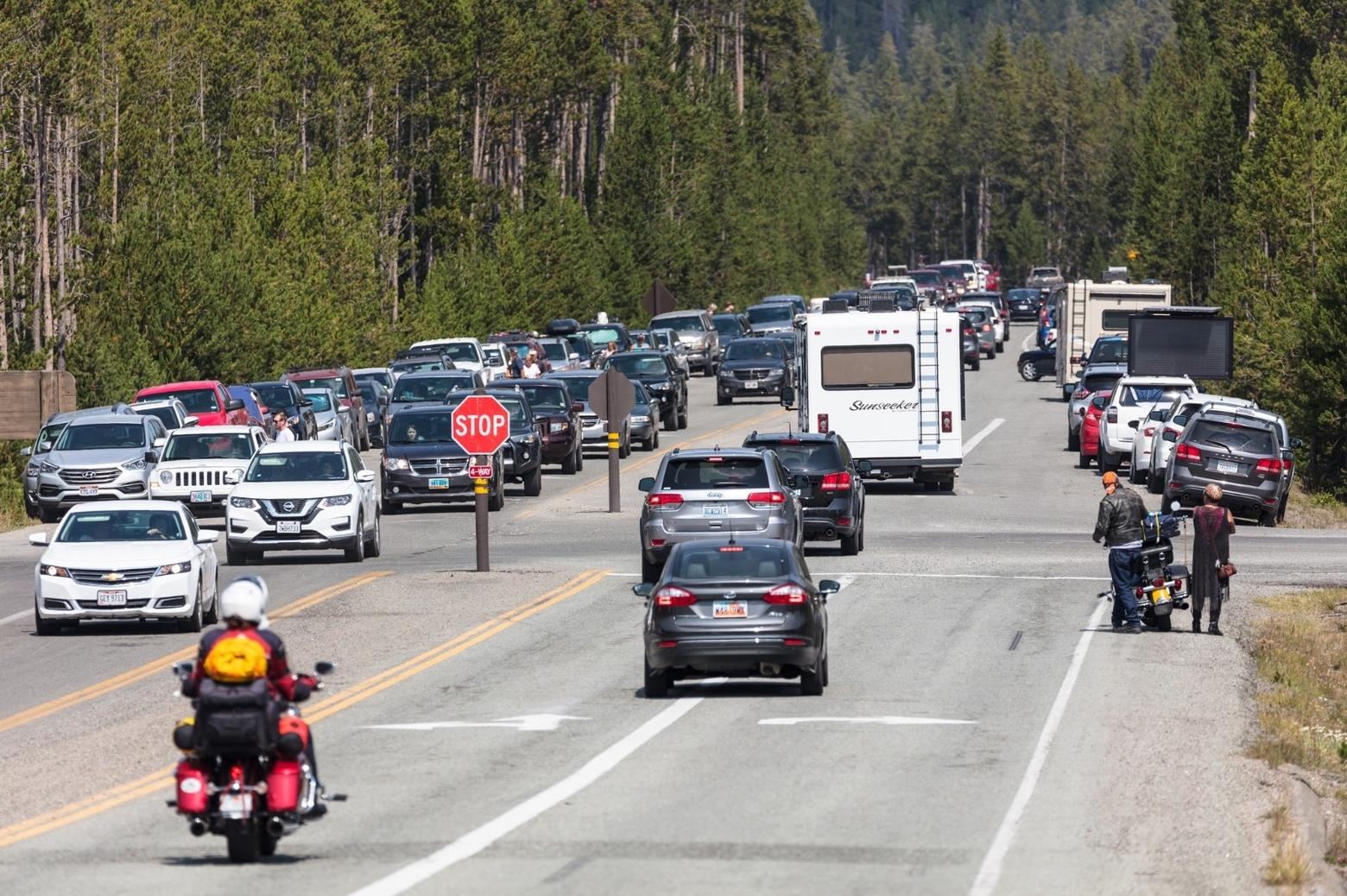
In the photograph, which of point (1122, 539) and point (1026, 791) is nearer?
point (1026, 791)

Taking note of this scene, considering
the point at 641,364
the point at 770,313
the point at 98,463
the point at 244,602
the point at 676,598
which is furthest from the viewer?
the point at 770,313

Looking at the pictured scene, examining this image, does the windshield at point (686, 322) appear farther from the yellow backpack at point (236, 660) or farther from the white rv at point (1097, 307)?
the yellow backpack at point (236, 660)

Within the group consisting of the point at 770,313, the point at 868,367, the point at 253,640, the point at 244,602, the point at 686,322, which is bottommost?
the point at 253,640

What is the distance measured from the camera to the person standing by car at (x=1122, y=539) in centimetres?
2498

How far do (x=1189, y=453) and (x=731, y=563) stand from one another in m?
20.7

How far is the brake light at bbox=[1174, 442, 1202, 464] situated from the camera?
39406mm

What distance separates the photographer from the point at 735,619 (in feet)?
65.4

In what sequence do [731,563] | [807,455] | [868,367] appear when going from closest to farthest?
[731,563] → [807,455] → [868,367]

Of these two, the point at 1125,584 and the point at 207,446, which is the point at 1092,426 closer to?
the point at 207,446

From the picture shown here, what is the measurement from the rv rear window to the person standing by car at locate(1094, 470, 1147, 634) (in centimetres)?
1582

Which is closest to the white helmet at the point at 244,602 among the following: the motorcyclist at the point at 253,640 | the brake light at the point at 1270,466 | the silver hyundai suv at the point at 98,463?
the motorcyclist at the point at 253,640

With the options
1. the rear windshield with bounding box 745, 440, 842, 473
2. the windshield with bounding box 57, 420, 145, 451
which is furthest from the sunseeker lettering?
the windshield with bounding box 57, 420, 145, 451

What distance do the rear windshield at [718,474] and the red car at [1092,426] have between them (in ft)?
70.3

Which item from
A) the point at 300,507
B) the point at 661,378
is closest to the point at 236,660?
the point at 300,507
